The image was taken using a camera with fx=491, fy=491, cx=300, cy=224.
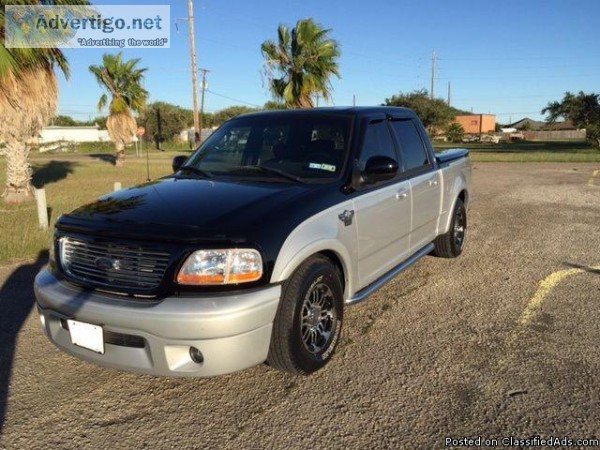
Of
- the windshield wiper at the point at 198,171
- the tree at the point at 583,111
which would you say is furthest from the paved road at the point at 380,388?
the tree at the point at 583,111

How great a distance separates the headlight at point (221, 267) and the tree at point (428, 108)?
218 feet

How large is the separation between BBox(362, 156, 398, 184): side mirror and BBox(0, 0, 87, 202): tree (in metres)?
9.96

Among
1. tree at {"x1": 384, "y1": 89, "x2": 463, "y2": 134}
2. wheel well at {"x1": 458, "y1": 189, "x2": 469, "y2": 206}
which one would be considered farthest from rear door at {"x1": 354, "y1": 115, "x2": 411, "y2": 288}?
tree at {"x1": 384, "y1": 89, "x2": 463, "y2": 134}

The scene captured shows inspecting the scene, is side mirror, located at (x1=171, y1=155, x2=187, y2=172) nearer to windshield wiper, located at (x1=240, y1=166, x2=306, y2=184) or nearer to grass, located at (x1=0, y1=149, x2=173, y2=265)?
windshield wiper, located at (x1=240, y1=166, x2=306, y2=184)

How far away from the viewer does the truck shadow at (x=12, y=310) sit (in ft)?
11.0

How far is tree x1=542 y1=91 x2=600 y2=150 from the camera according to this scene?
35862 millimetres

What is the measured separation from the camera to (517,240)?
23.1 ft

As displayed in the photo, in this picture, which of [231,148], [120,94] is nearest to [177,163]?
[231,148]

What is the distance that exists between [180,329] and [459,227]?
454cm

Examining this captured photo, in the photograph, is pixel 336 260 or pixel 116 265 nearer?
pixel 116 265

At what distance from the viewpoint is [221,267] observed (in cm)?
277

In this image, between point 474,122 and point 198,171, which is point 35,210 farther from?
point 474,122

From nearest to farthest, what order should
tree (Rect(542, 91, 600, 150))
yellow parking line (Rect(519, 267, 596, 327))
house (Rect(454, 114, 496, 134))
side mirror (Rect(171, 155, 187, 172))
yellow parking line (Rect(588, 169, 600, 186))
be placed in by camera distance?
yellow parking line (Rect(519, 267, 596, 327)) → side mirror (Rect(171, 155, 187, 172)) → yellow parking line (Rect(588, 169, 600, 186)) → tree (Rect(542, 91, 600, 150)) → house (Rect(454, 114, 496, 134))

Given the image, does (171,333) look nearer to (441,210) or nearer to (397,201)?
(397,201)
